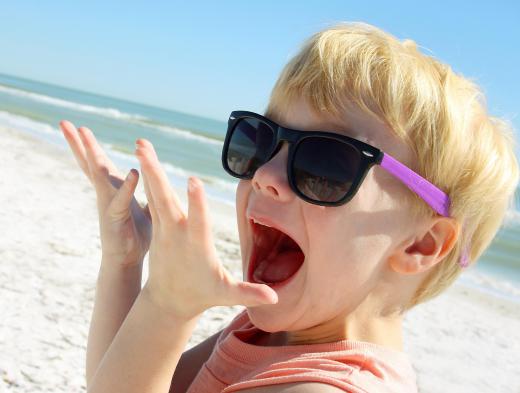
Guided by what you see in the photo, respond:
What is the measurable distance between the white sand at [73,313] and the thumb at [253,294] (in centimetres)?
188

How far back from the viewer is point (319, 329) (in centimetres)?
155

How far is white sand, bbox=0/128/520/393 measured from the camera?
3027 millimetres

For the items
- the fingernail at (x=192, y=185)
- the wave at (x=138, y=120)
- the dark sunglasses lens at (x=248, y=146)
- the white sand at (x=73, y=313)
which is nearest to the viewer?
the fingernail at (x=192, y=185)

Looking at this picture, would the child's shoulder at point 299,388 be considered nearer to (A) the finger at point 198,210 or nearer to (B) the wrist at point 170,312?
(B) the wrist at point 170,312

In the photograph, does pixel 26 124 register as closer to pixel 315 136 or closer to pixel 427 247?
pixel 315 136

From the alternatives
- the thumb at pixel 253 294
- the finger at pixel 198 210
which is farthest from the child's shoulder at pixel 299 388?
the finger at pixel 198 210

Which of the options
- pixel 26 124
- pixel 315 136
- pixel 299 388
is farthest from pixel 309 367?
pixel 26 124

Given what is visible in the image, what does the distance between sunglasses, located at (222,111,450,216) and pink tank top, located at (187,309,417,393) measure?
35cm

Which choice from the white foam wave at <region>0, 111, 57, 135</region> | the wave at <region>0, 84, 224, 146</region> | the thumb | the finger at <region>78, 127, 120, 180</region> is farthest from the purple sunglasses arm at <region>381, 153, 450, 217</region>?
the wave at <region>0, 84, 224, 146</region>

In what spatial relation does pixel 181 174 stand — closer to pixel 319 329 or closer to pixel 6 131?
pixel 6 131

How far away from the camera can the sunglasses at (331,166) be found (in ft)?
4.79

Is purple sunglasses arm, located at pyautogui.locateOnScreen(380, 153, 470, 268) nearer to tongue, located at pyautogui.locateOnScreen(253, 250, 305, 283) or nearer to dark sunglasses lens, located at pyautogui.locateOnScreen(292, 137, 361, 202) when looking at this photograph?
dark sunglasses lens, located at pyautogui.locateOnScreen(292, 137, 361, 202)

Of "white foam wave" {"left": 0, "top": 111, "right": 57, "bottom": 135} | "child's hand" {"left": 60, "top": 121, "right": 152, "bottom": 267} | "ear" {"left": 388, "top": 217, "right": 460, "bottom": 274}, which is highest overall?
"ear" {"left": 388, "top": 217, "right": 460, "bottom": 274}

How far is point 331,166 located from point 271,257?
342mm
